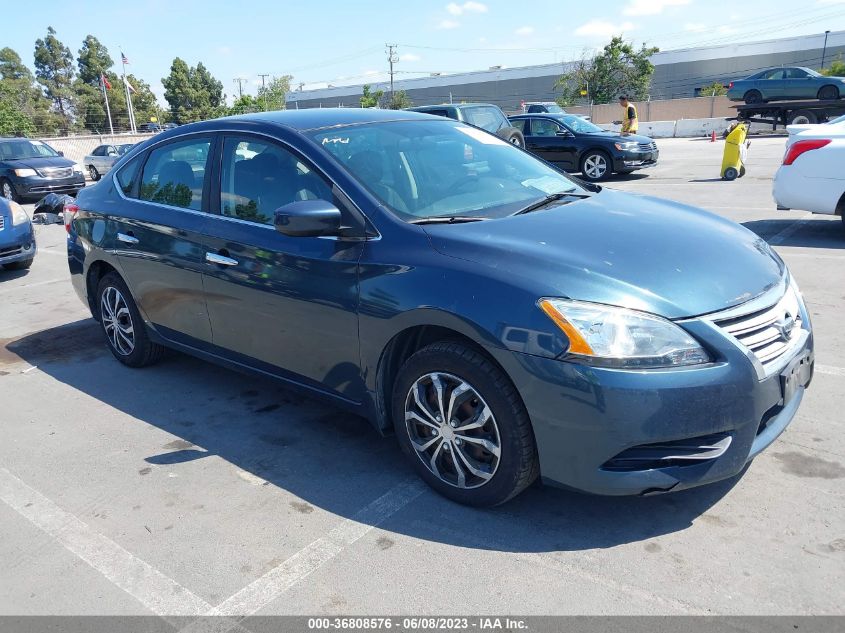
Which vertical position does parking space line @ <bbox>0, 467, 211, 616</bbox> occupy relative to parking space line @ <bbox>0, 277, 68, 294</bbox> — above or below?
above

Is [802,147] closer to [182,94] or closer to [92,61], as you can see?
[182,94]

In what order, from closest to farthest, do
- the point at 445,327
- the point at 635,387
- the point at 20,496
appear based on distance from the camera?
the point at 635,387 < the point at 445,327 < the point at 20,496

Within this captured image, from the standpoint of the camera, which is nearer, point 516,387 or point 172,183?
point 516,387

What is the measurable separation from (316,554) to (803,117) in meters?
29.0

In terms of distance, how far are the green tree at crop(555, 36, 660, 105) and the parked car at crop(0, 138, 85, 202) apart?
46419mm

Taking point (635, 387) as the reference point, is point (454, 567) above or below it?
below

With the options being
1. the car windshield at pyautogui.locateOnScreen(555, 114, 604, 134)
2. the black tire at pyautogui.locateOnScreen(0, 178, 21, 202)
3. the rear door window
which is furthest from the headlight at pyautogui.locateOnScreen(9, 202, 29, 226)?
the car windshield at pyautogui.locateOnScreen(555, 114, 604, 134)

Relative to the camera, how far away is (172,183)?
15.2ft

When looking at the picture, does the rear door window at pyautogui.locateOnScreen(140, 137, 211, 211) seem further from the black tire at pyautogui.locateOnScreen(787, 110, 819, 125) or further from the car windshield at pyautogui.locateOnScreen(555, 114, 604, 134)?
the black tire at pyautogui.locateOnScreen(787, 110, 819, 125)

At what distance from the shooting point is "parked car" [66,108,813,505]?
2.71m

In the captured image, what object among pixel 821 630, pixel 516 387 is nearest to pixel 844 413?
pixel 821 630

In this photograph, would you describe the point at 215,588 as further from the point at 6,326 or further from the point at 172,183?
the point at 6,326

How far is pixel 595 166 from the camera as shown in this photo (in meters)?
16.2

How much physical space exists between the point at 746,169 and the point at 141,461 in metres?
15.6
